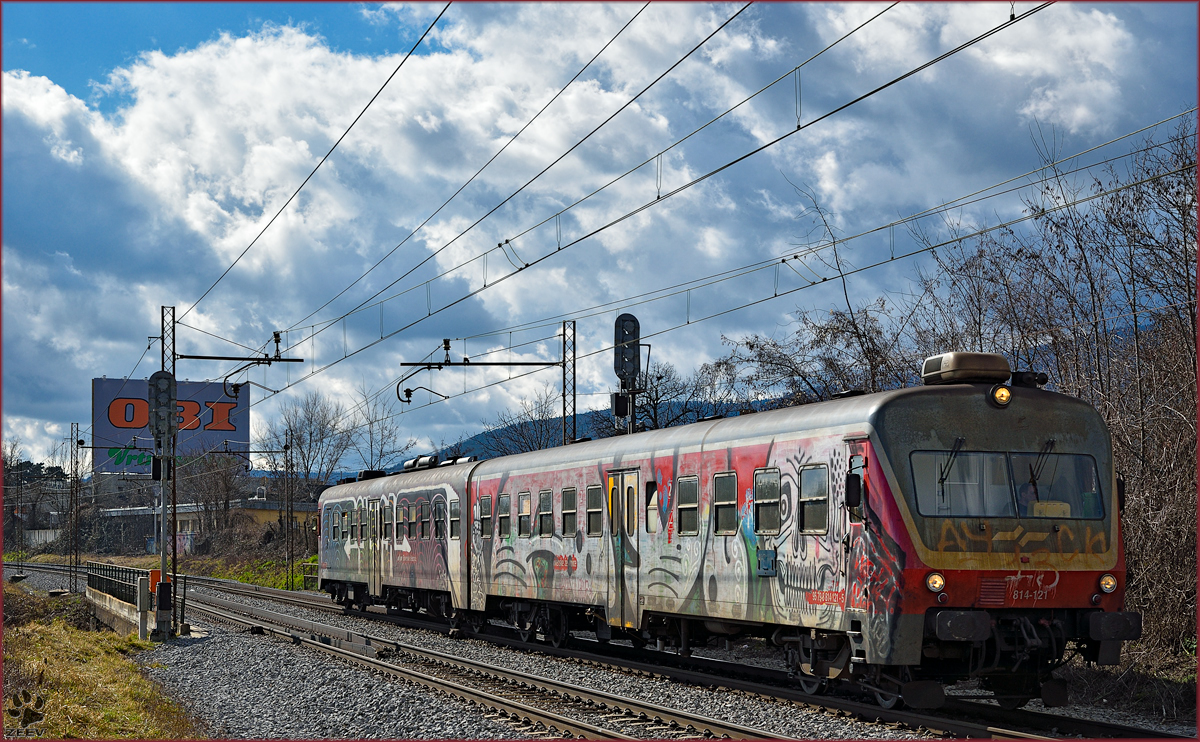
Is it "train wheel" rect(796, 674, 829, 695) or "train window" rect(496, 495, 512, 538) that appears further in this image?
"train window" rect(496, 495, 512, 538)

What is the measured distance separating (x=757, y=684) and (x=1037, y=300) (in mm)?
7833

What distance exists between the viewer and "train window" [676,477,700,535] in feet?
47.3

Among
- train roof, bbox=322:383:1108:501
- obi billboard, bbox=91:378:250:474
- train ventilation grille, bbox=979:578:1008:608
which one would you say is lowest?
train ventilation grille, bbox=979:578:1008:608

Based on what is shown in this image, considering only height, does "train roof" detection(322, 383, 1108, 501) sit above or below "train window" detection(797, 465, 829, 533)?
above

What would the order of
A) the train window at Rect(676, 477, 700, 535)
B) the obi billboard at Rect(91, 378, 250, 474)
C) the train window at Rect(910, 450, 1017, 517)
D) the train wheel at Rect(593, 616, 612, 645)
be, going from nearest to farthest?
1. the train window at Rect(910, 450, 1017, 517)
2. the train window at Rect(676, 477, 700, 535)
3. the train wheel at Rect(593, 616, 612, 645)
4. the obi billboard at Rect(91, 378, 250, 474)

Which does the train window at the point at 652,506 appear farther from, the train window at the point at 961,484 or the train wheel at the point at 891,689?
the train window at the point at 961,484

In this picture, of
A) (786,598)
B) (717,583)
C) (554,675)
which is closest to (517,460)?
(554,675)

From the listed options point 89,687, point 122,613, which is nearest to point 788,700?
point 89,687

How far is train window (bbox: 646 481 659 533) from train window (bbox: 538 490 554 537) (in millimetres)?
3117

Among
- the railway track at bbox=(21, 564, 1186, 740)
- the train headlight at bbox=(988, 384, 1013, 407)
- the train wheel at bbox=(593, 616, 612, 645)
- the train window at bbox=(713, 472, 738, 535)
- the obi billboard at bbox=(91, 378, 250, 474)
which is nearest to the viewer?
the railway track at bbox=(21, 564, 1186, 740)

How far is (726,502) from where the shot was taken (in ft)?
45.3

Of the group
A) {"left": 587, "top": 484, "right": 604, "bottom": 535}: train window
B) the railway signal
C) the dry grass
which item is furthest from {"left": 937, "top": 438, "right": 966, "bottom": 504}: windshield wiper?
the railway signal

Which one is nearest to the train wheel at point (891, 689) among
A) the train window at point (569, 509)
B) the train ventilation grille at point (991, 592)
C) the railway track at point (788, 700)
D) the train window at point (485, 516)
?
the railway track at point (788, 700)

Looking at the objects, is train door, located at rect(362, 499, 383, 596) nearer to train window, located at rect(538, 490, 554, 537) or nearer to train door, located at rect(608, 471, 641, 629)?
train window, located at rect(538, 490, 554, 537)
